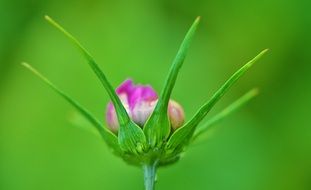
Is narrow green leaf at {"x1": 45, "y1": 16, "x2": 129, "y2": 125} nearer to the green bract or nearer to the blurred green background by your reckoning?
the green bract

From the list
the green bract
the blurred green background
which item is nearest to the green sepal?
the green bract

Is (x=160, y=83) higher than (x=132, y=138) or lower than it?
higher

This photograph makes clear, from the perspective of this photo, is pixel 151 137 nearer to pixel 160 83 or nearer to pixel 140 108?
pixel 140 108

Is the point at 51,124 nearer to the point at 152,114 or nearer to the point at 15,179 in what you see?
the point at 15,179


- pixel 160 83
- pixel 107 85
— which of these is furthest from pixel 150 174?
pixel 160 83

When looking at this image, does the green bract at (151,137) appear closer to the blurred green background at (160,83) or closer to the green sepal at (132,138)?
the green sepal at (132,138)

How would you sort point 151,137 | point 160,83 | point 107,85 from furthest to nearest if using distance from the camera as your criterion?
point 160,83, point 151,137, point 107,85

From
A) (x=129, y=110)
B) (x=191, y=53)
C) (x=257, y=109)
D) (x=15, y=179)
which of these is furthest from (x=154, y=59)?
(x=129, y=110)
